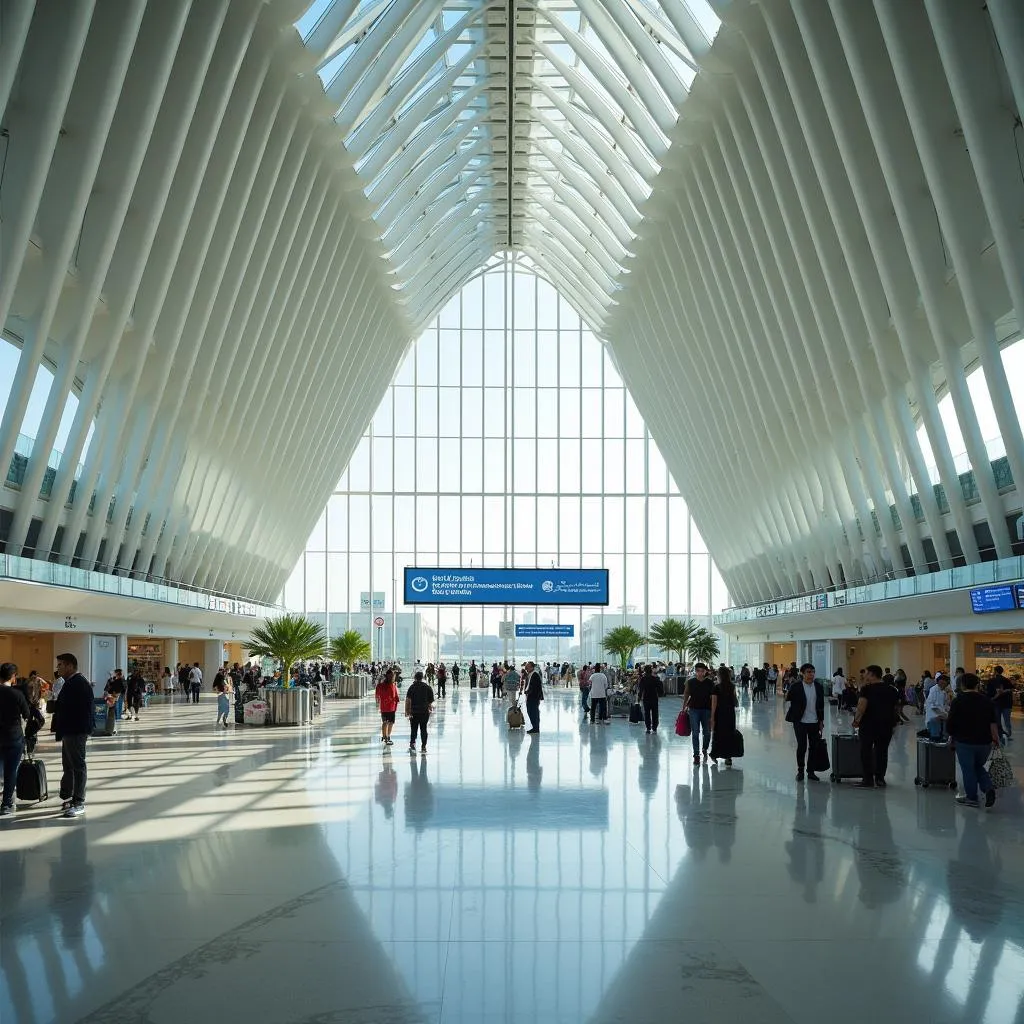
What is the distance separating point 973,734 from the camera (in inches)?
391

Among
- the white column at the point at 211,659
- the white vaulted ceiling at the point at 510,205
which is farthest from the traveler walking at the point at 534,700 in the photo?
the white column at the point at 211,659

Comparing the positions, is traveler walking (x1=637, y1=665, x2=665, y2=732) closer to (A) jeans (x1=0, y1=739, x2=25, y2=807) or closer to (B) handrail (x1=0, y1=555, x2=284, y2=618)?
(B) handrail (x1=0, y1=555, x2=284, y2=618)

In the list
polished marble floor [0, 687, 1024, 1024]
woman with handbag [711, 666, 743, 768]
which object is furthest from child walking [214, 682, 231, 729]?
woman with handbag [711, 666, 743, 768]

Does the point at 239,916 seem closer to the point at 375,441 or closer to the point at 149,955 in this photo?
the point at 149,955

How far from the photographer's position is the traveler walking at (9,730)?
30.4 ft

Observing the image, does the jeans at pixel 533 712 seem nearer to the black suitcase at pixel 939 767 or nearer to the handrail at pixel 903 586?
the black suitcase at pixel 939 767

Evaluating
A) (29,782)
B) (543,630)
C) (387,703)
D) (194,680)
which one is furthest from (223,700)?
(543,630)

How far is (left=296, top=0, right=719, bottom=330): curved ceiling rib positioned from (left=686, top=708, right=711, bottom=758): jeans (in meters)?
12.7

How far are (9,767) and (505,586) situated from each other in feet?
107

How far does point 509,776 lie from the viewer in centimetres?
1225

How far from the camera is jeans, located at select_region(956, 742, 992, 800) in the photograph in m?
9.95

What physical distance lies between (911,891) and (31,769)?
7.72 metres

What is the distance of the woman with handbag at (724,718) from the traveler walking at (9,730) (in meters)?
7.76

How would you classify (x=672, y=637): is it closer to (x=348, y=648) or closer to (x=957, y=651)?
(x=348, y=648)
